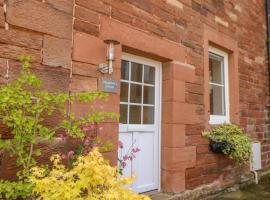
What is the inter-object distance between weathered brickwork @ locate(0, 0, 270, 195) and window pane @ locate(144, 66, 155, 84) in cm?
17

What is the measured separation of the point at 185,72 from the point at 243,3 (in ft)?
9.77

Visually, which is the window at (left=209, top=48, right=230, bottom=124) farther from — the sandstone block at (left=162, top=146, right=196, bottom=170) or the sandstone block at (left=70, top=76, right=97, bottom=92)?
the sandstone block at (left=70, top=76, right=97, bottom=92)

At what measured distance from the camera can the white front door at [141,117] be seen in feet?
13.6

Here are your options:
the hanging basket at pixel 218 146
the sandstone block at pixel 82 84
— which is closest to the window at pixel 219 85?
the hanging basket at pixel 218 146

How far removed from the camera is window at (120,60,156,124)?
4164 millimetres

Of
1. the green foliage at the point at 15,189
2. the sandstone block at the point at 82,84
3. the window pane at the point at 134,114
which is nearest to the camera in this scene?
the green foliage at the point at 15,189

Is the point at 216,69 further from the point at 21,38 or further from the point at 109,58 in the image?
the point at 21,38

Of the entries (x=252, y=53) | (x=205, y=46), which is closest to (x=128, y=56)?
(x=205, y=46)

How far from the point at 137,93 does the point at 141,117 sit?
1.15ft

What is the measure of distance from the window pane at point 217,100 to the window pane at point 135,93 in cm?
186

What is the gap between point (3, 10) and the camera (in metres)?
2.85

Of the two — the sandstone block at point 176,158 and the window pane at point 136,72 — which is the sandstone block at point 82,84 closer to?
the window pane at point 136,72

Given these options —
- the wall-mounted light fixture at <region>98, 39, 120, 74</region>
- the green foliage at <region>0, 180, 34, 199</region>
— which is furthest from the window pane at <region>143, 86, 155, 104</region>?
the green foliage at <region>0, 180, 34, 199</region>

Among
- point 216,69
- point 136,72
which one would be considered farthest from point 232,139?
point 136,72
